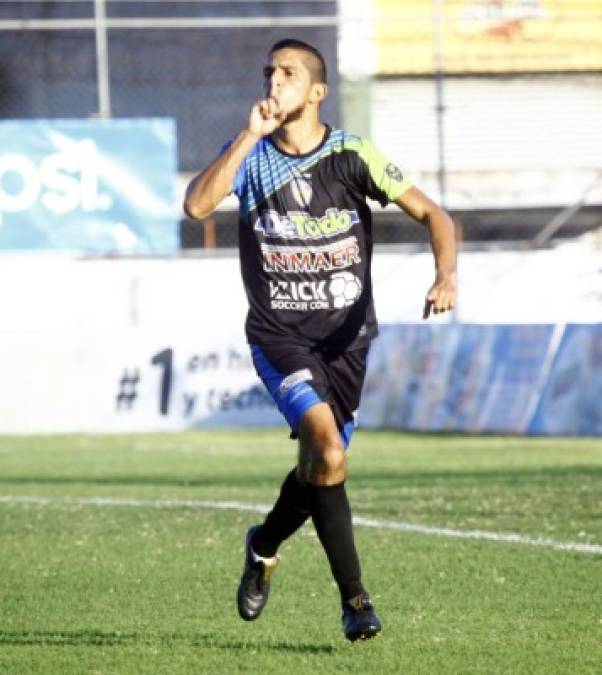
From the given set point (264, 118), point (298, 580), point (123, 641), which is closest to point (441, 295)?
point (264, 118)

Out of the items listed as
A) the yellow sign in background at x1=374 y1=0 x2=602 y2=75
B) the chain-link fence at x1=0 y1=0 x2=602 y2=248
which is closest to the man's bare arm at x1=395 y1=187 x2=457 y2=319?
the chain-link fence at x1=0 y1=0 x2=602 y2=248

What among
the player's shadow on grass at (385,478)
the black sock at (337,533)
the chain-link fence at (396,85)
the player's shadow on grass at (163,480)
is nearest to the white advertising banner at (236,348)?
the chain-link fence at (396,85)

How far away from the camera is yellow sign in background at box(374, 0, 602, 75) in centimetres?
2867

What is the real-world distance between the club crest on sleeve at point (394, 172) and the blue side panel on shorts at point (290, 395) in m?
0.77

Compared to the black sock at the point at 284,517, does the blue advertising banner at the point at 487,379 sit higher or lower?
lower

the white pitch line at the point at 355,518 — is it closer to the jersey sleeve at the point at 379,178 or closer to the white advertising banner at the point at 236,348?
the jersey sleeve at the point at 379,178

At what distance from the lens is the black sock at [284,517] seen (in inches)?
265

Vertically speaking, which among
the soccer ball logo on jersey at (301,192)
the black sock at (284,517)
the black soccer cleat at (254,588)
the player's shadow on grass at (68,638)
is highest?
the soccer ball logo on jersey at (301,192)

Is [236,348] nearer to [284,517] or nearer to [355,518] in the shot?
[355,518]

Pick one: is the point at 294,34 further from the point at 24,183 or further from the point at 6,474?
the point at 6,474

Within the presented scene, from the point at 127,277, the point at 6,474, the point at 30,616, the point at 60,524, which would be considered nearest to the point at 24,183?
the point at 127,277

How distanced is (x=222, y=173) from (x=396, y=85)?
22664 millimetres

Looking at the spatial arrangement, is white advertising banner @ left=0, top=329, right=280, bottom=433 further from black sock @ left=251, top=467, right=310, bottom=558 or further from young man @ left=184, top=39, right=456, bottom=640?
young man @ left=184, top=39, right=456, bottom=640

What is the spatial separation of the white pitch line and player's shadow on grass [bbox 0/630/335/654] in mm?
2803
